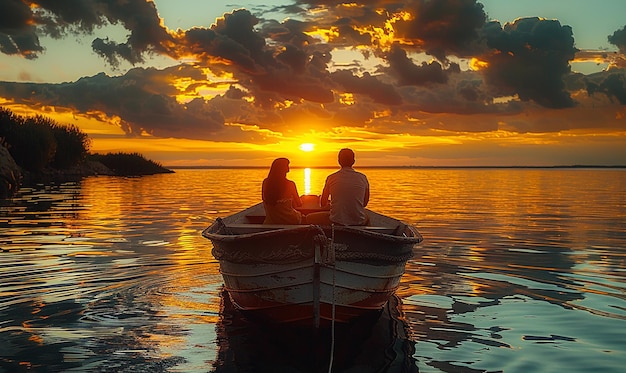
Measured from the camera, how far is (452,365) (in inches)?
374

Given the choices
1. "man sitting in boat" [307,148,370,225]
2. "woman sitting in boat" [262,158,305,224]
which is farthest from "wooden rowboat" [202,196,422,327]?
"woman sitting in boat" [262,158,305,224]

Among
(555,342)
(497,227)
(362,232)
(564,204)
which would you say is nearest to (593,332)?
(555,342)

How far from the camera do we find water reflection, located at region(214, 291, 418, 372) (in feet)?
31.4

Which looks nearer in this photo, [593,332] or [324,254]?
[324,254]

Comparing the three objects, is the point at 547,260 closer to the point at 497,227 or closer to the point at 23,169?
the point at 497,227

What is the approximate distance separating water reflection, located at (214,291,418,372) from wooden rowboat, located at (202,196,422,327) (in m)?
0.34

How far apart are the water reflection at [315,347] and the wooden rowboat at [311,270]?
34 cm

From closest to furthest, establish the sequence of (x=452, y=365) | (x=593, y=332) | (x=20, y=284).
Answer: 1. (x=452, y=365)
2. (x=593, y=332)
3. (x=20, y=284)

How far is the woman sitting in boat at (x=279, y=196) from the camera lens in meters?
12.9

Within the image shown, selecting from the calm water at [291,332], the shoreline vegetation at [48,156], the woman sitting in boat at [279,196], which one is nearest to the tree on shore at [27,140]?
the shoreline vegetation at [48,156]

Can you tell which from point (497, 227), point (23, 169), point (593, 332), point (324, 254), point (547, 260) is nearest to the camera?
point (324, 254)

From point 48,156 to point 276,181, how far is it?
277 ft

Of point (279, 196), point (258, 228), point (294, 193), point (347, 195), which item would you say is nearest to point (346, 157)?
point (347, 195)

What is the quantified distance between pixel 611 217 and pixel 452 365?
29798mm
